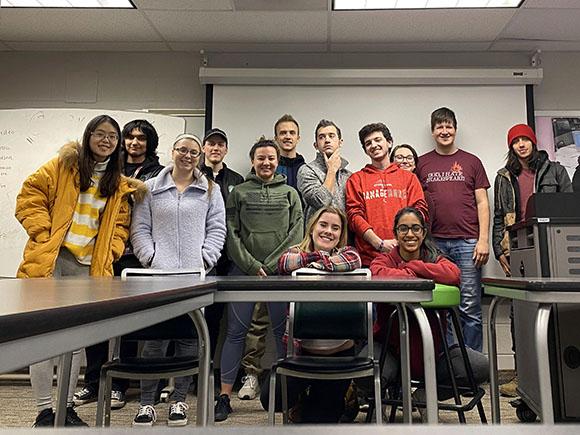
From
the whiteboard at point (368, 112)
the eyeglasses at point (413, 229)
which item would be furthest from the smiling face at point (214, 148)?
the eyeglasses at point (413, 229)

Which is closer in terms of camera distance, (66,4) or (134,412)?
(134,412)

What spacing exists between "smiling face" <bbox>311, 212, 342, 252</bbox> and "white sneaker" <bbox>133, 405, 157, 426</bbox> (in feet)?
3.08

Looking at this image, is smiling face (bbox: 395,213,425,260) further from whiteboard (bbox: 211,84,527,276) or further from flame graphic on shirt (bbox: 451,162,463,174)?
whiteboard (bbox: 211,84,527,276)

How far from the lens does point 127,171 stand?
109 inches

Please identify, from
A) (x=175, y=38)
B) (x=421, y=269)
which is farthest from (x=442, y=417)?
(x=175, y=38)

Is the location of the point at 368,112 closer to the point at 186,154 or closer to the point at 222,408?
the point at 186,154

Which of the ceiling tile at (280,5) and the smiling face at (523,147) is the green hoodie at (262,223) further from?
the smiling face at (523,147)

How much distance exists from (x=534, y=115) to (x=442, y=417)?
2.33 metres

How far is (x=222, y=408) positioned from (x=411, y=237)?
3.66 ft

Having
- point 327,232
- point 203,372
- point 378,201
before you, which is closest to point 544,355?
point 203,372

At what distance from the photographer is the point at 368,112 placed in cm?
367

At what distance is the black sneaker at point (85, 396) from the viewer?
8.11ft

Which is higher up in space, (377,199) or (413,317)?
(377,199)

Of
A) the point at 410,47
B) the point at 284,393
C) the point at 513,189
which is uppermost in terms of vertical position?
the point at 410,47
